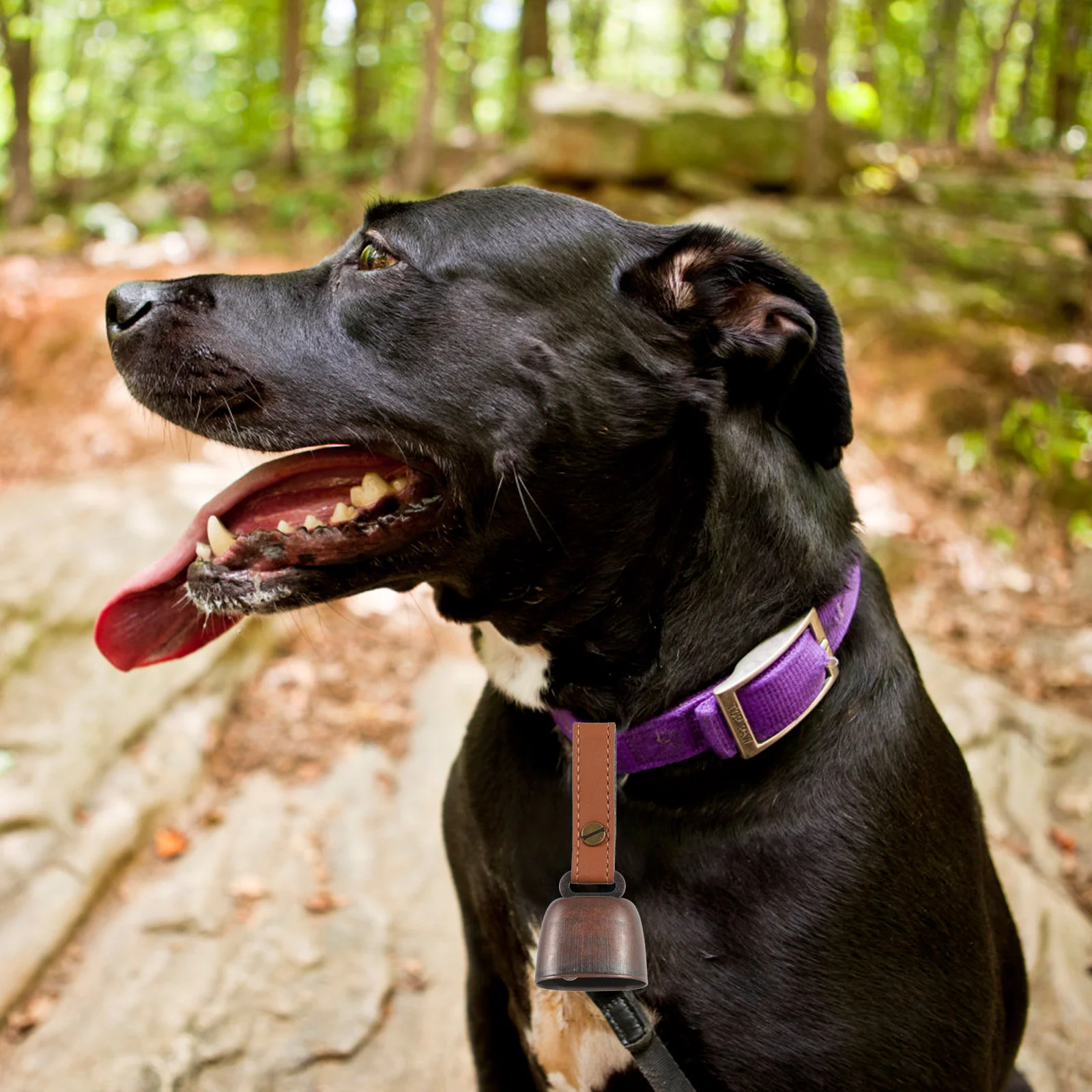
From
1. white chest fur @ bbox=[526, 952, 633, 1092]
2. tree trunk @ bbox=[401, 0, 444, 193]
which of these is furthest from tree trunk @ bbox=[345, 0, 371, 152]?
white chest fur @ bbox=[526, 952, 633, 1092]

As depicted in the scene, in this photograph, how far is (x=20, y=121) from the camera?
981 cm

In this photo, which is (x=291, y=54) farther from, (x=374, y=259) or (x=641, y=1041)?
(x=641, y=1041)

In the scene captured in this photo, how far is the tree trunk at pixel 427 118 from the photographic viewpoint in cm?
912

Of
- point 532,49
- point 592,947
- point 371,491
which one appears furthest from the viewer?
point 532,49

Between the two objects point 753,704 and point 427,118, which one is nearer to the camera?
point 753,704

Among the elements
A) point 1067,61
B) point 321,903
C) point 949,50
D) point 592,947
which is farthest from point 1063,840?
point 949,50

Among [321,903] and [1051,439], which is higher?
[1051,439]

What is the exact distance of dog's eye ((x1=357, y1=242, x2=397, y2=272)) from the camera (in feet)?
6.45

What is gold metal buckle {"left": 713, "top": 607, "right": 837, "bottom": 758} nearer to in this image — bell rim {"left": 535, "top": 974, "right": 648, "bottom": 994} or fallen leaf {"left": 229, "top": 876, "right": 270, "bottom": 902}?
bell rim {"left": 535, "top": 974, "right": 648, "bottom": 994}

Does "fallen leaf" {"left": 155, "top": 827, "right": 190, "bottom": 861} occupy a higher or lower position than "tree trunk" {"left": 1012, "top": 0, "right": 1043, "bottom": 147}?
lower

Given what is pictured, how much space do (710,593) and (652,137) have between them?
7.69 m

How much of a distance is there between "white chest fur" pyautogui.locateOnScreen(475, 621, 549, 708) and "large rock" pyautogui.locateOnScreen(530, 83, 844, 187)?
736 cm

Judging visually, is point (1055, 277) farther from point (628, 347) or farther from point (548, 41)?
point (548, 41)

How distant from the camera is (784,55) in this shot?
17531 millimetres
